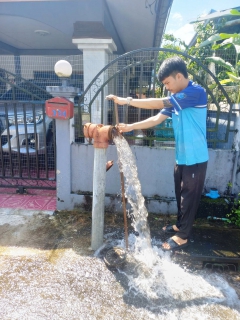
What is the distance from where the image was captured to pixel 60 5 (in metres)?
5.75

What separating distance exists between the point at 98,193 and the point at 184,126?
3.75 feet

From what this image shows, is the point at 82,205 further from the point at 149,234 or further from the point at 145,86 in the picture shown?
the point at 145,86

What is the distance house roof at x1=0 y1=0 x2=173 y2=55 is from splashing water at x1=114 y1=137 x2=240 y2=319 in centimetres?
384

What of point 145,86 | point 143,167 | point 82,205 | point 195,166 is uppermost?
point 145,86

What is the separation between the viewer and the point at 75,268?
2.51 m

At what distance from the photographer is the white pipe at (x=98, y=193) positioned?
263 cm

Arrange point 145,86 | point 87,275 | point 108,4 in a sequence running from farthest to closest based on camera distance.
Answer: point 108,4 < point 145,86 < point 87,275

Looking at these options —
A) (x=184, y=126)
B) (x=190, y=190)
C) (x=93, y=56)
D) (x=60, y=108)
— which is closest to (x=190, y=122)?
(x=184, y=126)

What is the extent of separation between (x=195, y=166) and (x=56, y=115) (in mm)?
1890

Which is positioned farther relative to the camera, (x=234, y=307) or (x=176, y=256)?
(x=176, y=256)

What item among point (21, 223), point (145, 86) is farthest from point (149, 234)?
point (145, 86)

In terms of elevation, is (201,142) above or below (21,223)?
above

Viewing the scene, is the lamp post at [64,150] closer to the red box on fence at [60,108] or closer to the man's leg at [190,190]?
the red box on fence at [60,108]

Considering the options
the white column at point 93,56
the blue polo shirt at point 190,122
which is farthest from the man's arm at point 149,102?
the white column at point 93,56
